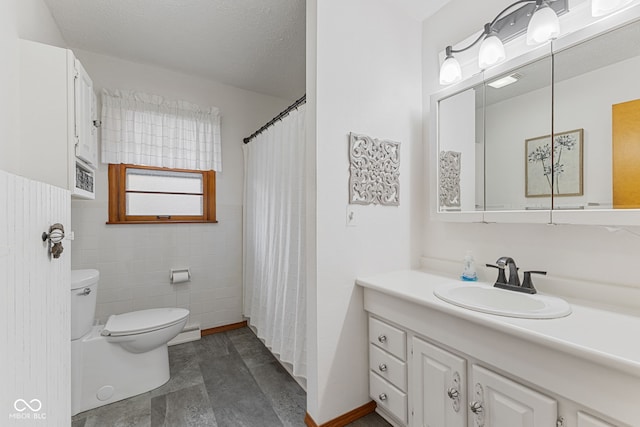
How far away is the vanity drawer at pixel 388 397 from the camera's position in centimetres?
139

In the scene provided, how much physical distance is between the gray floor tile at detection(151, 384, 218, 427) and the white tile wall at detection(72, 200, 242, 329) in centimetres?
87

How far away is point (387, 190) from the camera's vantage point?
171cm

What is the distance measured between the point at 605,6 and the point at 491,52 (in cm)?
42

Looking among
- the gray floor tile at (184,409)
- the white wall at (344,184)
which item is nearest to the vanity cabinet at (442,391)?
the white wall at (344,184)

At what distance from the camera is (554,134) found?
4.13ft

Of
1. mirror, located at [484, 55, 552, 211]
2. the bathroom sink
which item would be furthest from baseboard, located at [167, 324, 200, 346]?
mirror, located at [484, 55, 552, 211]

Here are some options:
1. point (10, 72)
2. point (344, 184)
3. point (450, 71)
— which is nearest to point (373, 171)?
point (344, 184)

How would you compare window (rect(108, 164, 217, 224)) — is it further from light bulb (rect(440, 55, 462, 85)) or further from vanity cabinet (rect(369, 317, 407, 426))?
light bulb (rect(440, 55, 462, 85))

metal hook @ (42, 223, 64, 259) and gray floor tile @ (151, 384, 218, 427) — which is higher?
metal hook @ (42, 223, 64, 259)

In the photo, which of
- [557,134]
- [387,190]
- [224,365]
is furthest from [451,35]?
[224,365]

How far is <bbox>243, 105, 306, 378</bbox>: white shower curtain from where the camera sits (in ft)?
6.01

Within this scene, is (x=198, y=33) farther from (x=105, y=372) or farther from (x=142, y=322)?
(x=105, y=372)

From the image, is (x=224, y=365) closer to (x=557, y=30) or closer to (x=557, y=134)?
(x=557, y=134)

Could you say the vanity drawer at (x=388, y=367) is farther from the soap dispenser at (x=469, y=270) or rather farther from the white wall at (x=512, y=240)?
the white wall at (x=512, y=240)
